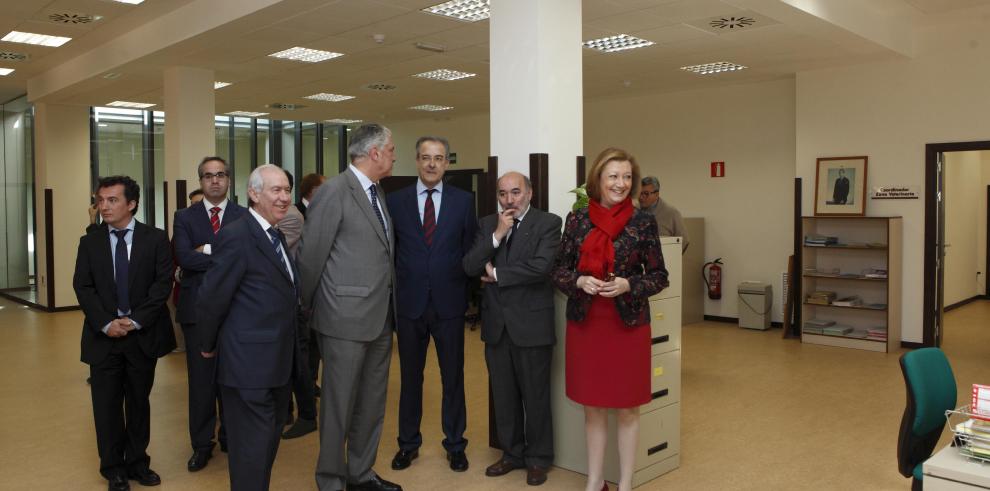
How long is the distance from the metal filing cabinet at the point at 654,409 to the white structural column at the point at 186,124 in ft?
18.1

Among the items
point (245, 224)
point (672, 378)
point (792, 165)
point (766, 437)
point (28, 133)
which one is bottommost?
point (766, 437)

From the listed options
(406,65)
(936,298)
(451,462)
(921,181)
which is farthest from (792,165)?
(451,462)

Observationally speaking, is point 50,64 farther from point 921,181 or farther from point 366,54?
point 921,181

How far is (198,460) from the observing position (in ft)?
14.2

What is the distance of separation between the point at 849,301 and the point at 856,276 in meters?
0.33

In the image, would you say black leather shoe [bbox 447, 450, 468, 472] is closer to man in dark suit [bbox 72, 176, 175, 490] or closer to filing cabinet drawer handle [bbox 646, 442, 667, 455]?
filing cabinet drawer handle [bbox 646, 442, 667, 455]

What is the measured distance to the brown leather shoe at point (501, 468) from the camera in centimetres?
416

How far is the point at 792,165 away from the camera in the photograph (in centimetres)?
927

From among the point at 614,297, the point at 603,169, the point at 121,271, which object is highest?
the point at 603,169

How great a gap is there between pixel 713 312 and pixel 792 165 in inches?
84.8

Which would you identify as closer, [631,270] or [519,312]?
[631,270]

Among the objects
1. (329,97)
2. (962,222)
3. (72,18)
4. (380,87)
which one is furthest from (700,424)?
(962,222)

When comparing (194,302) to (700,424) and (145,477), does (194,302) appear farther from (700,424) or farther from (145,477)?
(700,424)

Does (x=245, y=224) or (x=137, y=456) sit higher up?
(x=245, y=224)
